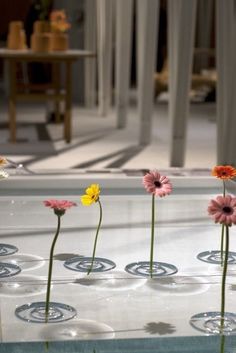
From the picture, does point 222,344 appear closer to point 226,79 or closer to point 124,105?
point 226,79

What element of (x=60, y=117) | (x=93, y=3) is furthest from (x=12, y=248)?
(x=93, y=3)

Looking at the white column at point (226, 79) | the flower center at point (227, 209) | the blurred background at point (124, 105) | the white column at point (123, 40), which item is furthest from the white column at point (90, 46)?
the flower center at point (227, 209)

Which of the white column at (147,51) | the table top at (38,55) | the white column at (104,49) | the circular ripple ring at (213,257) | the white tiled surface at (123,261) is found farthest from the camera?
the white column at (104,49)

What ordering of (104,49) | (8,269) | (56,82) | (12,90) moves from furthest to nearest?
(104,49) < (56,82) < (12,90) < (8,269)

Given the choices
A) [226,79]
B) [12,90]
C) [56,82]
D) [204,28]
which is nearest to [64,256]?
[226,79]

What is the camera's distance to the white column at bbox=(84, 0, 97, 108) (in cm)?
858

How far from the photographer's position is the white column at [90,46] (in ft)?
28.1

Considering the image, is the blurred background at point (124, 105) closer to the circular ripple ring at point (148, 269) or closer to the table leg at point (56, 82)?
the table leg at point (56, 82)

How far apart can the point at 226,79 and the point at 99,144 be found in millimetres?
2258

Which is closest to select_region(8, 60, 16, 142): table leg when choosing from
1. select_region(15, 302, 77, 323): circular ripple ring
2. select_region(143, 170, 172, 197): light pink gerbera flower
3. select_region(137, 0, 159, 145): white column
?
select_region(137, 0, 159, 145): white column

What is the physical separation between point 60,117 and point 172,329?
628 centimetres

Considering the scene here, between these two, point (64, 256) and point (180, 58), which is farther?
point (180, 58)

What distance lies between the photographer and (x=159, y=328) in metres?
1.32

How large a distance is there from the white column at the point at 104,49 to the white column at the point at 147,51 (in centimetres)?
203
